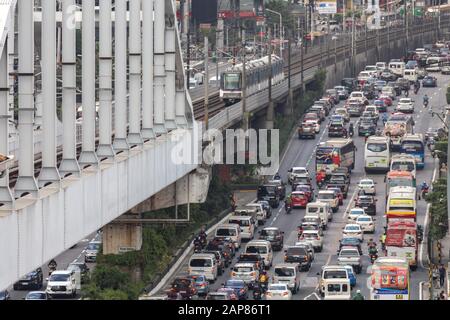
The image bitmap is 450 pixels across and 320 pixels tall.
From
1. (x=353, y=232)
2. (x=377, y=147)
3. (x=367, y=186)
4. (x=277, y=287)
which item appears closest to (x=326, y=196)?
(x=367, y=186)

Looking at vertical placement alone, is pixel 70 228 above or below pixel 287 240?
above

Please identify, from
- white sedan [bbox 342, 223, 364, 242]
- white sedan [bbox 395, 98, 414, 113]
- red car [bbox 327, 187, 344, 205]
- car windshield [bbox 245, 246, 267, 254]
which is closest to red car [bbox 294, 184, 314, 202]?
red car [bbox 327, 187, 344, 205]

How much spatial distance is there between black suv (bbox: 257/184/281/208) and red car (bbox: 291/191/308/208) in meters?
1.17

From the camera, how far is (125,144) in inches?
1690

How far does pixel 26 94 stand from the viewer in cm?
2972

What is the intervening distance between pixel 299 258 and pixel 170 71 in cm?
800

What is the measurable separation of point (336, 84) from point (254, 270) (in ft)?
241

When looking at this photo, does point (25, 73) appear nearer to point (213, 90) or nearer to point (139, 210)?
point (139, 210)

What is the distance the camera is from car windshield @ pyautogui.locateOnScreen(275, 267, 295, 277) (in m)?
51.8

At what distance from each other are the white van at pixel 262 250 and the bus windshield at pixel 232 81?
3191 centimetres

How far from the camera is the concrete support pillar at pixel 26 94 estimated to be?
29.3 m

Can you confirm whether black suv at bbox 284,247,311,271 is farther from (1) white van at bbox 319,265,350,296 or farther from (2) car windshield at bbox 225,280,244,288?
(2) car windshield at bbox 225,280,244,288
